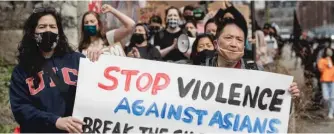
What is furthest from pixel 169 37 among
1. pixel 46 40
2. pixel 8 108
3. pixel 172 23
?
pixel 46 40

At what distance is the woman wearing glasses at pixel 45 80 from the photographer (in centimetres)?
348

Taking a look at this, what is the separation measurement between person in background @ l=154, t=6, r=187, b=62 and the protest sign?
298 centimetres

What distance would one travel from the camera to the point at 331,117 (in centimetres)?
818

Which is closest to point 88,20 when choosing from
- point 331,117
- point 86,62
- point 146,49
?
point 146,49

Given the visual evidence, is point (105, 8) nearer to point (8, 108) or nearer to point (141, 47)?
point (141, 47)

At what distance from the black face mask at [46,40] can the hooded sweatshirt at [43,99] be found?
9 cm

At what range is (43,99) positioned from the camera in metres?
3.50

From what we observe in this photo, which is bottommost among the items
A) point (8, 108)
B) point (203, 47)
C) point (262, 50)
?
point (8, 108)

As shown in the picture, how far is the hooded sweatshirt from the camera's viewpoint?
11.4ft

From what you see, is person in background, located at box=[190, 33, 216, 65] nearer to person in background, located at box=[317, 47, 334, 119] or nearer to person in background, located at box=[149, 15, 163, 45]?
person in background, located at box=[149, 15, 163, 45]

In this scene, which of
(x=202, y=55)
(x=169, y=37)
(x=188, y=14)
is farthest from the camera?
(x=188, y=14)

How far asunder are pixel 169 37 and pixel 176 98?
3233 millimetres

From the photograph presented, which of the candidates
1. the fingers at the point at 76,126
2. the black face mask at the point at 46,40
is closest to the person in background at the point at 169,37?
the black face mask at the point at 46,40

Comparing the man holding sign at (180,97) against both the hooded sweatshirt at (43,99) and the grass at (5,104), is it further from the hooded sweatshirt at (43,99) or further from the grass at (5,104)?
the grass at (5,104)
